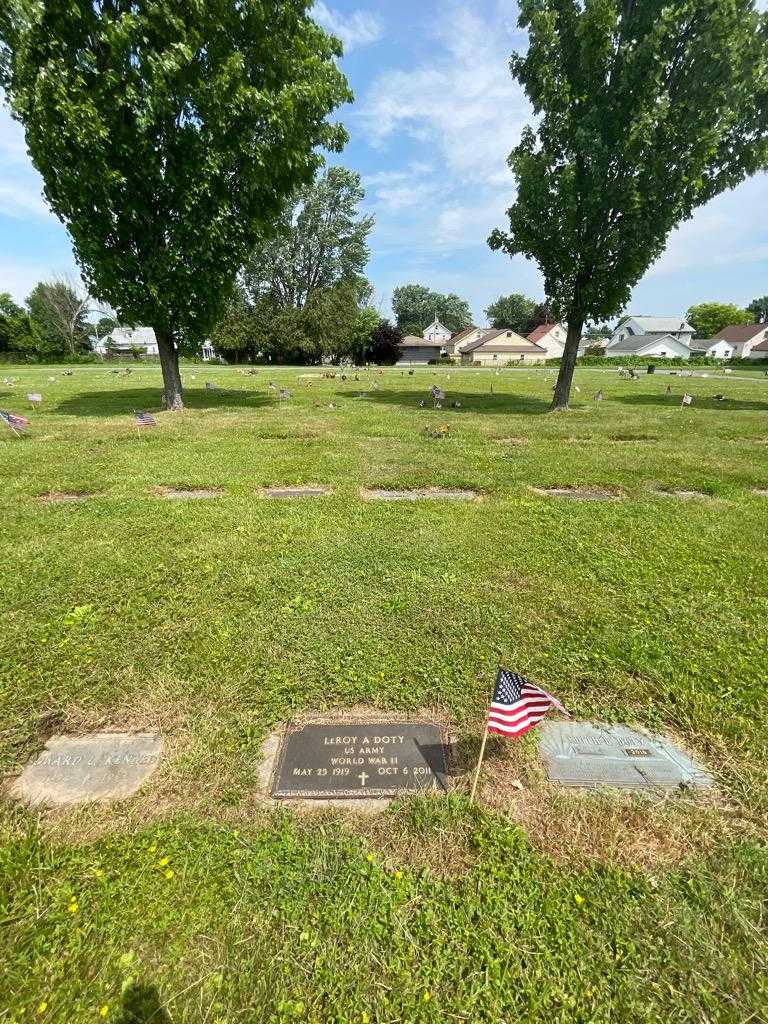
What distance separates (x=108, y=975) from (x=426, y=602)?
2.82m

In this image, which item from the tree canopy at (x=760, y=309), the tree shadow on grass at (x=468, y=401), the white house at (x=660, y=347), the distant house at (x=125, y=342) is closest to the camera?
the tree shadow on grass at (x=468, y=401)

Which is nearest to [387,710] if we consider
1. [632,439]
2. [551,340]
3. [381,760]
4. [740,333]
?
[381,760]

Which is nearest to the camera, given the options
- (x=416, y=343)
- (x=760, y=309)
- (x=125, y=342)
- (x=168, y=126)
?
(x=168, y=126)

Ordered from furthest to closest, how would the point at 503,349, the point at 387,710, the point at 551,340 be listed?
the point at 551,340 < the point at 503,349 < the point at 387,710

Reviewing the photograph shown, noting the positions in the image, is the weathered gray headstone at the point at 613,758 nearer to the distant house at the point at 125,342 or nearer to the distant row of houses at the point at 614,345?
the distant row of houses at the point at 614,345

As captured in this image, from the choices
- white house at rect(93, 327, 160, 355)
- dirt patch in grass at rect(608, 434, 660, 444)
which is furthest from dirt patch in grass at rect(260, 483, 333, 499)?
white house at rect(93, 327, 160, 355)

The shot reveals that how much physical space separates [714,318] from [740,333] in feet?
102

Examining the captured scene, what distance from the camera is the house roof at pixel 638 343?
72.4 m

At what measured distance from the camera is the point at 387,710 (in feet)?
9.22

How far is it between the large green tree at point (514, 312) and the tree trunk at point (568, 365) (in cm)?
9247

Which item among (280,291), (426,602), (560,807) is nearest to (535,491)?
(426,602)

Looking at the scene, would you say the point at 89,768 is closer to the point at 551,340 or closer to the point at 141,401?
the point at 141,401

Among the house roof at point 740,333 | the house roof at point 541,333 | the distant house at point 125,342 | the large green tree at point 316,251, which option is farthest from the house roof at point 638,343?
the distant house at point 125,342

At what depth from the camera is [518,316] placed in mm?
102500
